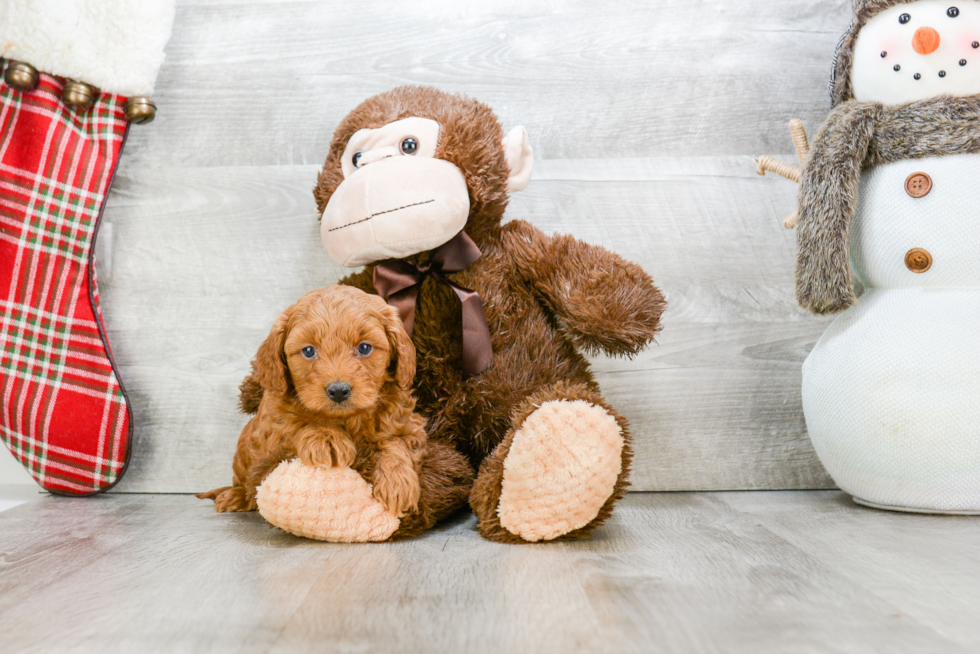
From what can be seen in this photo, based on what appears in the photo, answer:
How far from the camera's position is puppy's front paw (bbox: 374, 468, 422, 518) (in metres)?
0.80

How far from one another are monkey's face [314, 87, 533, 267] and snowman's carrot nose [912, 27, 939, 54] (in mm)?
507

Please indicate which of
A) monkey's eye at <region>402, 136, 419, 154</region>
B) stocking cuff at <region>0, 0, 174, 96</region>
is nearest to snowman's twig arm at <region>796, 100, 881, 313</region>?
monkey's eye at <region>402, 136, 419, 154</region>

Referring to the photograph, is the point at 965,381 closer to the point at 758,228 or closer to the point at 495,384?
the point at 758,228

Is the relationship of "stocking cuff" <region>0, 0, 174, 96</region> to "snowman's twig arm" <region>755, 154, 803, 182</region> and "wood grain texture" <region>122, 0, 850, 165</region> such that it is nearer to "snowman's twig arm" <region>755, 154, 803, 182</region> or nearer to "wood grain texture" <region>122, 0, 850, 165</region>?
"wood grain texture" <region>122, 0, 850, 165</region>

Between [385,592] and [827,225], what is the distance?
2.24 feet

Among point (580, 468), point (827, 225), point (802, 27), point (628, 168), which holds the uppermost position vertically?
point (802, 27)

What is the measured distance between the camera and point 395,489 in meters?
0.80

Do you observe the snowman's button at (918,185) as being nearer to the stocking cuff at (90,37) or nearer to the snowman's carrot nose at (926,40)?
the snowman's carrot nose at (926,40)

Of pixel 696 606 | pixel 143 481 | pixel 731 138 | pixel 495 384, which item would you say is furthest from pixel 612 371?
pixel 143 481

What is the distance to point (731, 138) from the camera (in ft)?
3.84

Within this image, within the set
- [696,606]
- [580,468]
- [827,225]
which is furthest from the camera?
[827,225]

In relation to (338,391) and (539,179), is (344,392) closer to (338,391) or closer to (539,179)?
(338,391)

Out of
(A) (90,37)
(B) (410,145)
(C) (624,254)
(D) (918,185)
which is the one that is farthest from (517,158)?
(A) (90,37)

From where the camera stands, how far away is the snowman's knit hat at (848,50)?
948 mm
